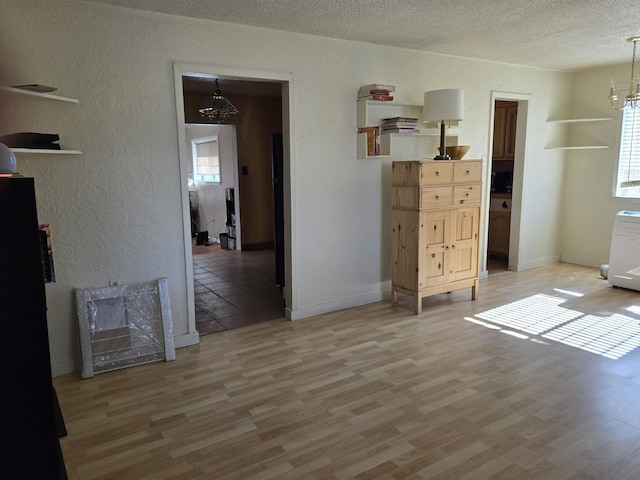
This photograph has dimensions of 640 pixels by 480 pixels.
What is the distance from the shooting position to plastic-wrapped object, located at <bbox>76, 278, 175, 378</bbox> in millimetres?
3027

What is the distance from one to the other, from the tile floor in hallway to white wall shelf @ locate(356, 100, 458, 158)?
1.76 m

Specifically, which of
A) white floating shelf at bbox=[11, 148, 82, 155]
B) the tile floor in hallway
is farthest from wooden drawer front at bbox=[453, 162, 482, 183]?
white floating shelf at bbox=[11, 148, 82, 155]

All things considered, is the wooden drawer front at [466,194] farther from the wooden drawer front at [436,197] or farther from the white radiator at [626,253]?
the white radiator at [626,253]

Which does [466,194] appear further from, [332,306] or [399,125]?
[332,306]

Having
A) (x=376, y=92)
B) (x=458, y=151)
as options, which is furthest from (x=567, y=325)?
(x=376, y=92)

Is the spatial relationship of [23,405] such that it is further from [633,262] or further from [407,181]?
[633,262]

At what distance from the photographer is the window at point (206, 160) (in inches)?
330

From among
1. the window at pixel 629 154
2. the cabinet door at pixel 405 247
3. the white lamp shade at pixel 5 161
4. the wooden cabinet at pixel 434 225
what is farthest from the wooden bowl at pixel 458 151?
the white lamp shade at pixel 5 161

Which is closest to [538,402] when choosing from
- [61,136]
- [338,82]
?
[338,82]

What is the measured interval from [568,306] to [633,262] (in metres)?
1.07

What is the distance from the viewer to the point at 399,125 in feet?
13.6

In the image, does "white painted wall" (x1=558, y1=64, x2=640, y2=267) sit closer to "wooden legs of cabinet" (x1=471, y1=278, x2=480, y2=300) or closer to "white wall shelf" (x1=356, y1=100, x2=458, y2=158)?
"wooden legs of cabinet" (x1=471, y1=278, x2=480, y2=300)

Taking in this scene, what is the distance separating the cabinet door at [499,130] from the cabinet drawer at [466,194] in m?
2.19

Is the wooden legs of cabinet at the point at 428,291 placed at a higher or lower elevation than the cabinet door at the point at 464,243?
lower
